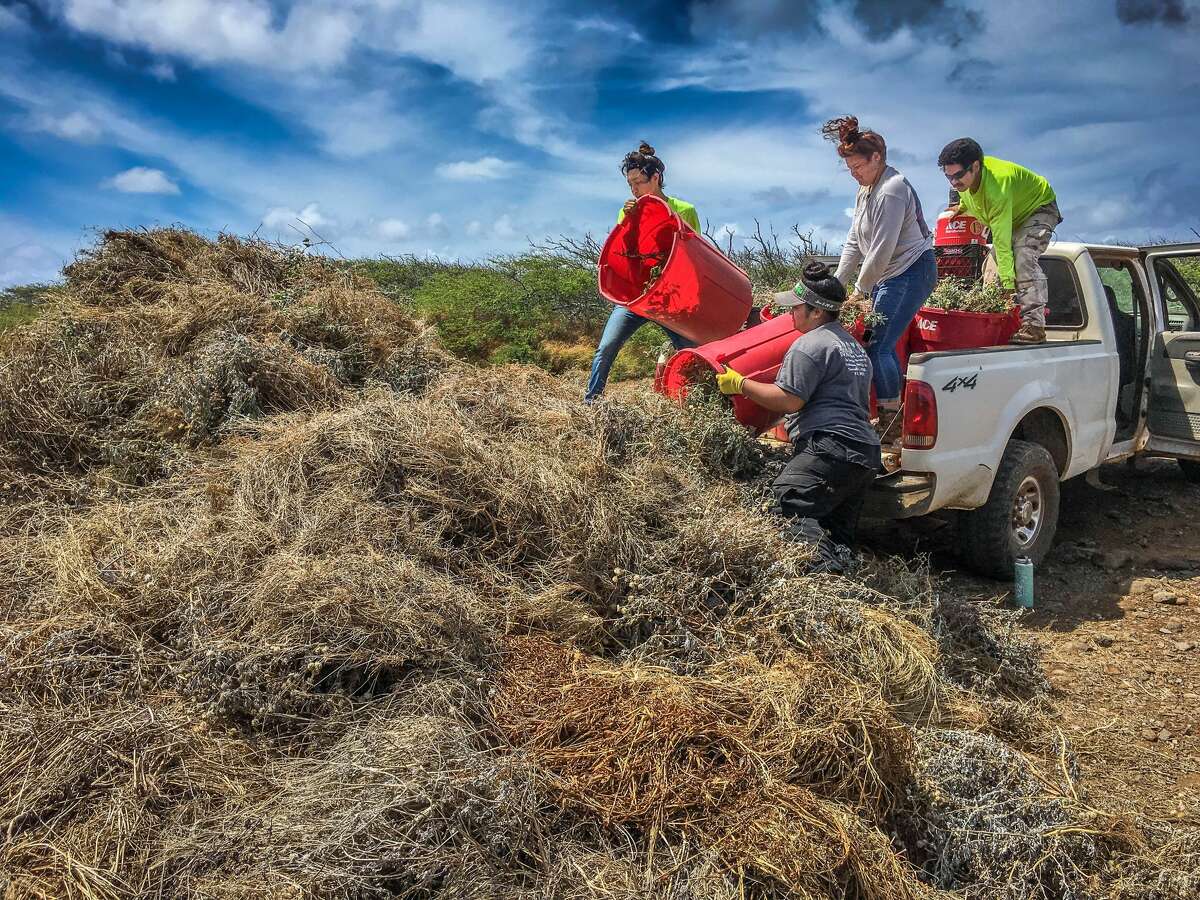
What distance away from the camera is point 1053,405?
5.15 metres

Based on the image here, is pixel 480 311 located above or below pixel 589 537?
above

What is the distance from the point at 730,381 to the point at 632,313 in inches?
63.0

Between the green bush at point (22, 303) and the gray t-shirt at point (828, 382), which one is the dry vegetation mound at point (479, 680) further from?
the green bush at point (22, 303)

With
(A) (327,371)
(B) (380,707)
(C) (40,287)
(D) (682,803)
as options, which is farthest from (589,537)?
(C) (40,287)

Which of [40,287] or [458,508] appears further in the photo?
[40,287]

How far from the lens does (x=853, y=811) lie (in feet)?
7.98

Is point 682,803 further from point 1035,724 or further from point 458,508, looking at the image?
point 1035,724

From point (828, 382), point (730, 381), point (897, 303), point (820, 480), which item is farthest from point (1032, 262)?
point (730, 381)

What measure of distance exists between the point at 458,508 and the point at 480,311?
29.5 ft

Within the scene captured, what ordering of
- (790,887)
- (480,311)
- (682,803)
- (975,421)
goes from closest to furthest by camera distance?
1. (790,887)
2. (682,803)
3. (975,421)
4. (480,311)

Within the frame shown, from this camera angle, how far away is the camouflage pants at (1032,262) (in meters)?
→ 5.46

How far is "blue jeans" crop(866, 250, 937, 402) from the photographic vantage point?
15.2 feet

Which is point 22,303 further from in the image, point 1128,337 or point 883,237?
point 1128,337

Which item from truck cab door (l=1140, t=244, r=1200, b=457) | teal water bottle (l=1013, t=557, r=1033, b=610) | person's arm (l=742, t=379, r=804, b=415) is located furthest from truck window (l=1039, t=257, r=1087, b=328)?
person's arm (l=742, t=379, r=804, b=415)
